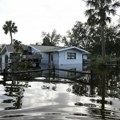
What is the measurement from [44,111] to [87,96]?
361 cm

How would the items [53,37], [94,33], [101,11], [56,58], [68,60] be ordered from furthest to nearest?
1. [53,37]
2. [94,33]
3. [68,60]
4. [56,58]
5. [101,11]

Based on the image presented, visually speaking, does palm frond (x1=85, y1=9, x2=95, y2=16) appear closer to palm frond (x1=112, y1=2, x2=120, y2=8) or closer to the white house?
palm frond (x1=112, y1=2, x2=120, y2=8)

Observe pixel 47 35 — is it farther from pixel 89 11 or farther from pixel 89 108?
pixel 89 108

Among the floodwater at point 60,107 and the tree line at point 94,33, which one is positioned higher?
the tree line at point 94,33

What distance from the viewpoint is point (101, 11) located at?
3284cm

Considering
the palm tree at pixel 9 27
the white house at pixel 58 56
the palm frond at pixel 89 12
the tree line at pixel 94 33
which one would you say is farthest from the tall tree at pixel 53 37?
the palm frond at pixel 89 12

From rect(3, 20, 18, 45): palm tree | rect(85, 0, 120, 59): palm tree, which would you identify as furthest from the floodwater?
rect(3, 20, 18, 45): palm tree

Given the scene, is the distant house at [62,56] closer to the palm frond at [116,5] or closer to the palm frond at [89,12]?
the palm frond at [89,12]

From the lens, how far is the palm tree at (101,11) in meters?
32.9

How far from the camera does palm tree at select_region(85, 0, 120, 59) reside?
108ft

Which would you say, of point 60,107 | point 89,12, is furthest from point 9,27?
point 60,107

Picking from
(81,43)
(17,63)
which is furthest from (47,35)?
(17,63)

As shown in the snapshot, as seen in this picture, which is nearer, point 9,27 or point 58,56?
point 58,56

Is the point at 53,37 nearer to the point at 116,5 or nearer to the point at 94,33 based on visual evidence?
the point at 94,33
